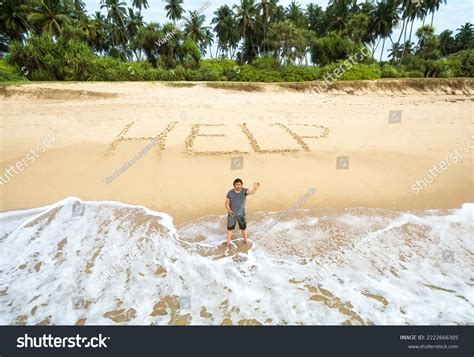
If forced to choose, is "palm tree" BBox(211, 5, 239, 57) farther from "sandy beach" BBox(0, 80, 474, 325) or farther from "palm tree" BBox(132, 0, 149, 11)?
"sandy beach" BBox(0, 80, 474, 325)

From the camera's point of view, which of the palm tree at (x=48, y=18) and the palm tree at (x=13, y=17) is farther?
the palm tree at (x=48, y=18)

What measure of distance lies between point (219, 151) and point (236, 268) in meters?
5.39

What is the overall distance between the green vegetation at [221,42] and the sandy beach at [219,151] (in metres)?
8.19

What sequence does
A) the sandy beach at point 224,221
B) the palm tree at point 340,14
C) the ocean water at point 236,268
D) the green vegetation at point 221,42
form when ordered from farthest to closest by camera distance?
the palm tree at point 340,14 < the green vegetation at point 221,42 < the sandy beach at point 224,221 < the ocean water at point 236,268

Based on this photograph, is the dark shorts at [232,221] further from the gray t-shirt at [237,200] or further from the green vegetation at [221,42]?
the green vegetation at [221,42]

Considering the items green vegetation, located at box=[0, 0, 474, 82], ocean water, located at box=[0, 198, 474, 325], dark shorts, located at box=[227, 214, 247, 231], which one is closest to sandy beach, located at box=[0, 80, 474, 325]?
ocean water, located at box=[0, 198, 474, 325]

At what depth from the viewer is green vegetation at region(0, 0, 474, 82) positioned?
23984 mm

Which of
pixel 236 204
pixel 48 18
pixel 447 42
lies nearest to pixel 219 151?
pixel 236 204

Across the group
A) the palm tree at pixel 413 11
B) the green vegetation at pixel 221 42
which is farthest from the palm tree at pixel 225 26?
the palm tree at pixel 413 11

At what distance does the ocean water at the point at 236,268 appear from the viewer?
399cm

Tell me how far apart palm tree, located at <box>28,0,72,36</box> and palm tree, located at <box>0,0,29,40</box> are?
953 mm

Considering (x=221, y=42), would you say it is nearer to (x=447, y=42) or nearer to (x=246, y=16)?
(x=246, y=16)
